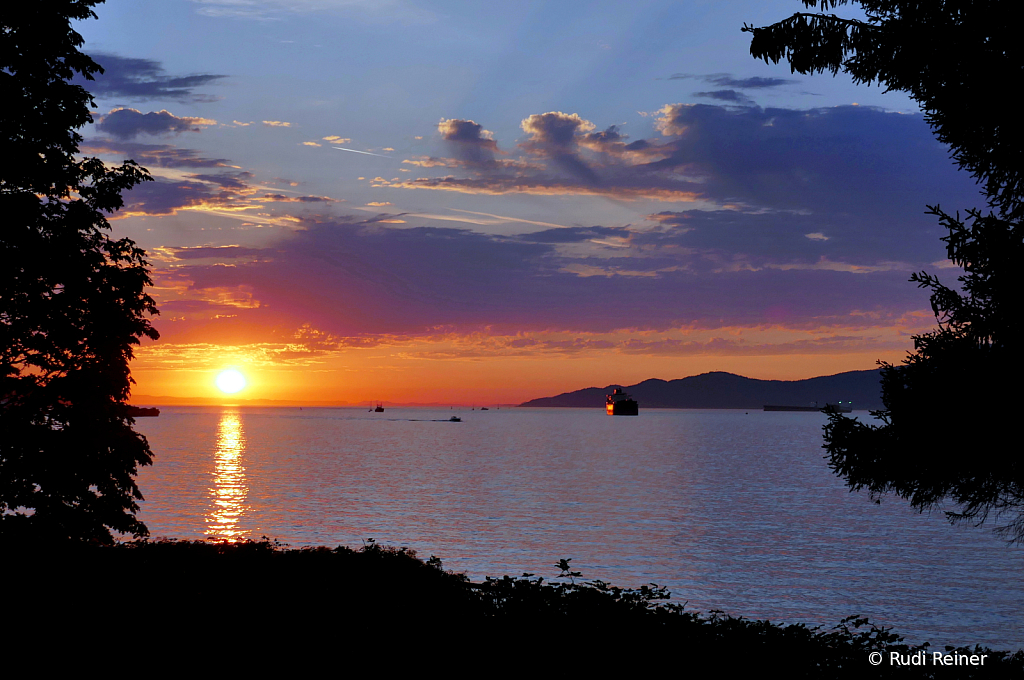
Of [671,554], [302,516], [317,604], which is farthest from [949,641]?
[302,516]

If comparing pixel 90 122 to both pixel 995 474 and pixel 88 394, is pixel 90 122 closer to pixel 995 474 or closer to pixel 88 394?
pixel 88 394

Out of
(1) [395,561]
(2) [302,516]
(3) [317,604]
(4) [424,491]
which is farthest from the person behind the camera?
(4) [424,491]

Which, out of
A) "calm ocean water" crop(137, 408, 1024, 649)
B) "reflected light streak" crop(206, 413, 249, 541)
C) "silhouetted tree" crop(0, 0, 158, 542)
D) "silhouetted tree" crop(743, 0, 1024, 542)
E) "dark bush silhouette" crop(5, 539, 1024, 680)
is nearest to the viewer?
"dark bush silhouette" crop(5, 539, 1024, 680)

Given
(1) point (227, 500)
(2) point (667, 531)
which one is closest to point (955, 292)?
(2) point (667, 531)

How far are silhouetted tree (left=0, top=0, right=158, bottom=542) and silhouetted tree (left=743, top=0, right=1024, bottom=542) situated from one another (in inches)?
794

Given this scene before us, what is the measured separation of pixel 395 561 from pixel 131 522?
37.2ft

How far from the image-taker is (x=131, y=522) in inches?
949

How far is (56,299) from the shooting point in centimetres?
2208

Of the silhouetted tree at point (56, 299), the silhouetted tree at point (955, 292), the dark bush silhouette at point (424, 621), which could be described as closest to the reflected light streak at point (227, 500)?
the silhouetted tree at point (56, 299)

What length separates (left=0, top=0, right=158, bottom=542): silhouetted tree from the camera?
69.7ft

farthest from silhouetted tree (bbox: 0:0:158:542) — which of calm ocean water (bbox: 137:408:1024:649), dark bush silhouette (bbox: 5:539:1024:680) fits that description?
calm ocean water (bbox: 137:408:1024:649)

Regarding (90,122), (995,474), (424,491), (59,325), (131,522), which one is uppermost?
(90,122)

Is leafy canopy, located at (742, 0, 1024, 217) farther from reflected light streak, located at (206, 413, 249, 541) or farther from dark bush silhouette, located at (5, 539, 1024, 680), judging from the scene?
reflected light streak, located at (206, 413, 249, 541)

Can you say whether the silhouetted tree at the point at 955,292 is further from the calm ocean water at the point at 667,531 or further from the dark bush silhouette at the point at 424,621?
the calm ocean water at the point at 667,531
